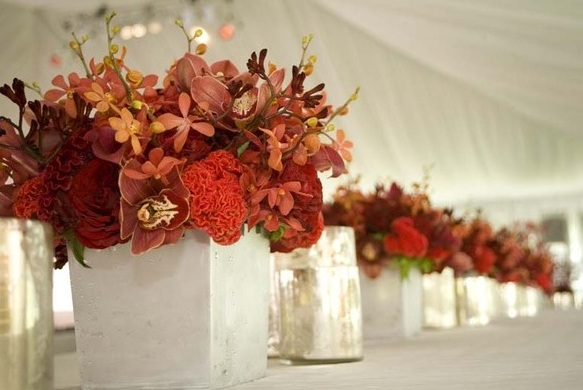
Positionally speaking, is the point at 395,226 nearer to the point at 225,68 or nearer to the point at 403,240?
the point at 403,240

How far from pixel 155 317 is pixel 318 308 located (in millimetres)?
294

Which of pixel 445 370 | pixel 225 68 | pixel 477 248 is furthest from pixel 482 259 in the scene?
pixel 225 68

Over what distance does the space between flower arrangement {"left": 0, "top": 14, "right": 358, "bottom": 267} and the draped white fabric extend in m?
0.39

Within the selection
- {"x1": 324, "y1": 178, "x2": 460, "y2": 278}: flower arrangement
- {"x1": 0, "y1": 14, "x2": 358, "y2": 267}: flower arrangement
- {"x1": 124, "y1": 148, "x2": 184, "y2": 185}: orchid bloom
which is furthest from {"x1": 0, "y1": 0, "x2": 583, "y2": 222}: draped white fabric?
{"x1": 324, "y1": 178, "x2": 460, "y2": 278}: flower arrangement

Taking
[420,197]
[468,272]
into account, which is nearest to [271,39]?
[468,272]

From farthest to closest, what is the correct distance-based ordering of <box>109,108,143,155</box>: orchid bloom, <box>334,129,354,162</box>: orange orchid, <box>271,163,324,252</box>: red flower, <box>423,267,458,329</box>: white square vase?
<box>423,267,458,329</box>: white square vase
<box>334,129,354,162</box>: orange orchid
<box>271,163,324,252</box>: red flower
<box>109,108,143,155</box>: orchid bloom

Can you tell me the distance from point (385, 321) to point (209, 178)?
3.03 ft

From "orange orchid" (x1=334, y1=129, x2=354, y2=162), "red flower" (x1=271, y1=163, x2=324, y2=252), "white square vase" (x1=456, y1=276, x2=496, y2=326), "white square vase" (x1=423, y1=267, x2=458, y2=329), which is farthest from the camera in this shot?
"white square vase" (x1=456, y1=276, x2=496, y2=326)

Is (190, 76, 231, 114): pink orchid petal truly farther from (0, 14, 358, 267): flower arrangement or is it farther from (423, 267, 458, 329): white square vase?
(423, 267, 458, 329): white square vase

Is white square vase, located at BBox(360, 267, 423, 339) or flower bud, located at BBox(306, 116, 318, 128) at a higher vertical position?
flower bud, located at BBox(306, 116, 318, 128)

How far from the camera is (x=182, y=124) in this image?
0.63m

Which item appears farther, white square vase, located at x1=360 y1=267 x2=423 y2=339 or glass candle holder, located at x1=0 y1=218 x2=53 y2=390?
white square vase, located at x1=360 y1=267 x2=423 y2=339

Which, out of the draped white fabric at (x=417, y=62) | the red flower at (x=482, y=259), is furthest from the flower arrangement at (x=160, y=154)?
the red flower at (x=482, y=259)

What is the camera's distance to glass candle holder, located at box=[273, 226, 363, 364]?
91 centimetres
